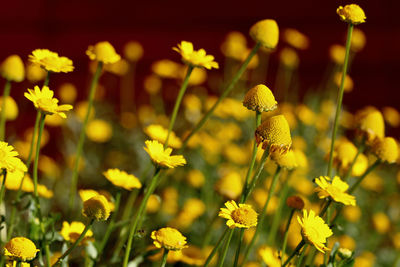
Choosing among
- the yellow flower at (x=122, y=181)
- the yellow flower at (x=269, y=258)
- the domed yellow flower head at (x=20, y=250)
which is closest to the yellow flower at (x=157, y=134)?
the yellow flower at (x=122, y=181)

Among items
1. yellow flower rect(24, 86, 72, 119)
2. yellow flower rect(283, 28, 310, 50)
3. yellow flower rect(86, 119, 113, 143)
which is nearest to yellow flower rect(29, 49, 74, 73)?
yellow flower rect(24, 86, 72, 119)

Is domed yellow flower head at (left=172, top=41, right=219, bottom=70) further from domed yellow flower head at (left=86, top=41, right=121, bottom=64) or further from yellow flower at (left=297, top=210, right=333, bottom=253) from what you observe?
yellow flower at (left=297, top=210, right=333, bottom=253)

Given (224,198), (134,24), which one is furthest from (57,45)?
(224,198)

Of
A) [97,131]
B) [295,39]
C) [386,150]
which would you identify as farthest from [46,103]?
[295,39]

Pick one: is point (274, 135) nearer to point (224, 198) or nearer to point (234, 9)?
point (224, 198)

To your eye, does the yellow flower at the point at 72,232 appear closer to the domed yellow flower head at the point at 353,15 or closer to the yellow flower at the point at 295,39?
the domed yellow flower head at the point at 353,15

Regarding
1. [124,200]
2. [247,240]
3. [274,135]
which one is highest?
[274,135]
